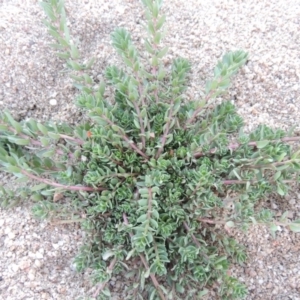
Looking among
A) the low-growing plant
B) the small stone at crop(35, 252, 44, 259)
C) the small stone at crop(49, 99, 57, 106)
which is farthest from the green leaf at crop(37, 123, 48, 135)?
the small stone at crop(35, 252, 44, 259)

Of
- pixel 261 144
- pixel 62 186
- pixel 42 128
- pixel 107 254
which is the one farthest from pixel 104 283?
pixel 261 144

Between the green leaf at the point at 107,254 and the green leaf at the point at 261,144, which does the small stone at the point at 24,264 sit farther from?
the green leaf at the point at 261,144

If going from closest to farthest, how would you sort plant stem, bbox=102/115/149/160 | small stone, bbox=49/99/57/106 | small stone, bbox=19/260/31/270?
plant stem, bbox=102/115/149/160
small stone, bbox=19/260/31/270
small stone, bbox=49/99/57/106

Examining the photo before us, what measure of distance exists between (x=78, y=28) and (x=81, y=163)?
918 mm

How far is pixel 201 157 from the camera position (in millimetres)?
2412

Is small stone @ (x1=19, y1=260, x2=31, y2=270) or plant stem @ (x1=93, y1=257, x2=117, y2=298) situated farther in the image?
small stone @ (x1=19, y1=260, x2=31, y2=270)

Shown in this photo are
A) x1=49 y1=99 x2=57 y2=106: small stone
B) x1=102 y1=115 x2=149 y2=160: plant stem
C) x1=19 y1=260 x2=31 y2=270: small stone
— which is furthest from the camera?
x1=49 y1=99 x2=57 y2=106: small stone

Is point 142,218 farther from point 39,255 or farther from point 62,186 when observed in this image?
point 39,255

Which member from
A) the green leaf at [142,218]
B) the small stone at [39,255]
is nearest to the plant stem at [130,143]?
the green leaf at [142,218]

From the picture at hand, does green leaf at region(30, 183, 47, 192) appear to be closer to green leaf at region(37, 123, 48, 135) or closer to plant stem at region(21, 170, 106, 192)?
plant stem at region(21, 170, 106, 192)

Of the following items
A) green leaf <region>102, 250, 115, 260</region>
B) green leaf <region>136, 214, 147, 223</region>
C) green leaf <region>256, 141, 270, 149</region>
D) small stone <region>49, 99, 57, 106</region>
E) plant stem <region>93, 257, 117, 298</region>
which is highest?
small stone <region>49, 99, 57, 106</region>

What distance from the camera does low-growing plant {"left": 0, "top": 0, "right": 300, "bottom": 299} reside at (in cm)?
224

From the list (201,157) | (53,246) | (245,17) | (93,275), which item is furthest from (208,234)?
(245,17)

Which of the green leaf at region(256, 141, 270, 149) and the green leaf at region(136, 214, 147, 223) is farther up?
the green leaf at region(256, 141, 270, 149)
